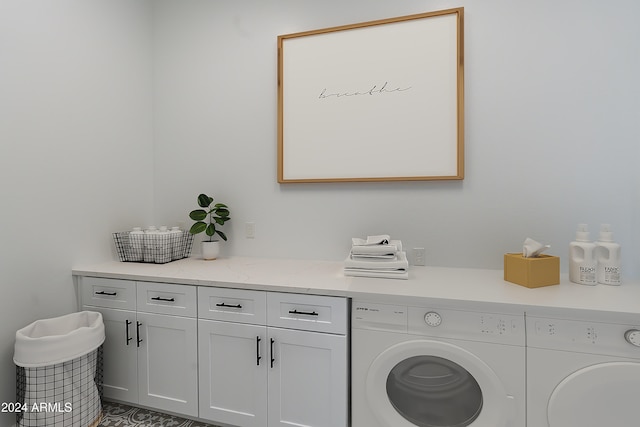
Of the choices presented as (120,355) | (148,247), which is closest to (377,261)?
(148,247)

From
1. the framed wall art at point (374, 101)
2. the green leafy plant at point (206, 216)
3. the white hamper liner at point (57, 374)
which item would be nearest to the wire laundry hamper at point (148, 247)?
the green leafy plant at point (206, 216)

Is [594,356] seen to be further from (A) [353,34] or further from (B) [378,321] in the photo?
(A) [353,34]

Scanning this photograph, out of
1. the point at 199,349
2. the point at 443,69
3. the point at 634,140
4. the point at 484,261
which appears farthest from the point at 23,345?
the point at 634,140

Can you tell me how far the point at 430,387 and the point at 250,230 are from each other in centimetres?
146

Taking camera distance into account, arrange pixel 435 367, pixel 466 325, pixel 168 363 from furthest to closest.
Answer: pixel 168 363 < pixel 435 367 < pixel 466 325

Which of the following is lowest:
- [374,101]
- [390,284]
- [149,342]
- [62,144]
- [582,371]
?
[149,342]

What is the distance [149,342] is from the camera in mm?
1777

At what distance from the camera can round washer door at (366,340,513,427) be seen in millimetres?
1312

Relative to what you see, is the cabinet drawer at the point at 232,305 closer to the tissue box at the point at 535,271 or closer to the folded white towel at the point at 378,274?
the folded white towel at the point at 378,274

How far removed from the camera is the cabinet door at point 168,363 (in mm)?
1706

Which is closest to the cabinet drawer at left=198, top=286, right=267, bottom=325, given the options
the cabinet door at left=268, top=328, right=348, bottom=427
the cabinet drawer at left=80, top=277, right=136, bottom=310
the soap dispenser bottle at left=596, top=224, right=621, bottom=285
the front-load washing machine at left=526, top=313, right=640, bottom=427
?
the cabinet door at left=268, top=328, right=348, bottom=427

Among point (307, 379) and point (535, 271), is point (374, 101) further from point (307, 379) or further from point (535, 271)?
point (307, 379)

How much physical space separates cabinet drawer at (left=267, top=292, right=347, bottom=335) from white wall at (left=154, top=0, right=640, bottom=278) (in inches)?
25.5

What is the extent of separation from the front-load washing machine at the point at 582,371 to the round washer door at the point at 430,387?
7.0 inches
